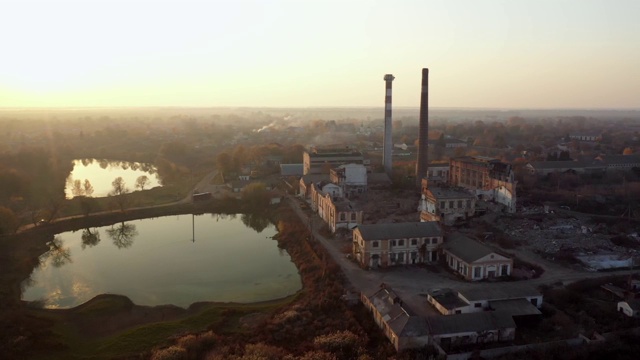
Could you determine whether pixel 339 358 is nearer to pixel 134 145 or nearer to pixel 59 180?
pixel 59 180

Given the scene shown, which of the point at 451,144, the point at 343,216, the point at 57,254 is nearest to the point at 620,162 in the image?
the point at 451,144

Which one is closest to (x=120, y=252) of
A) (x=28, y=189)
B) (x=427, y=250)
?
(x=427, y=250)

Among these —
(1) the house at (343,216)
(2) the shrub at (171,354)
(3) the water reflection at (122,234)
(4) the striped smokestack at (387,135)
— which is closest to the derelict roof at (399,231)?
(1) the house at (343,216)

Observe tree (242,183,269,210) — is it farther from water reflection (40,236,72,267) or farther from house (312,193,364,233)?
water reflection (40,236,72,267)

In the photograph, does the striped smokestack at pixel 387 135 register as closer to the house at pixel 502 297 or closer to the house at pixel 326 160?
the house at pixel 326 160

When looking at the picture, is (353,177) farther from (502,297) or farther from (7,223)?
(7,223)

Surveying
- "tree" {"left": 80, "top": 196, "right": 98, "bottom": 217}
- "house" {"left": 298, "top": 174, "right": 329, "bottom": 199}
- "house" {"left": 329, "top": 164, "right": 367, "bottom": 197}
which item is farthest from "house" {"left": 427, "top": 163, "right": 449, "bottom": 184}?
"tree" {"left": 80, "top": 196, "right": 98, "bottom": 217}

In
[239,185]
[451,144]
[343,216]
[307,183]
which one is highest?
[451,144]
